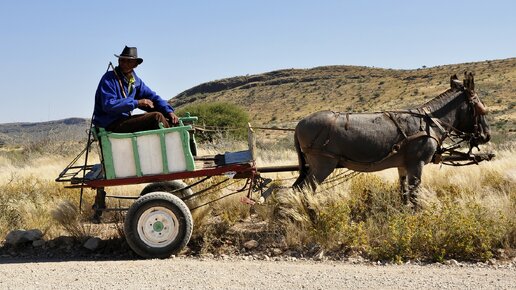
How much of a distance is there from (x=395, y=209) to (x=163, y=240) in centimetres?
303

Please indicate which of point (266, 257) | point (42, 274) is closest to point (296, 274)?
point (266, 257)

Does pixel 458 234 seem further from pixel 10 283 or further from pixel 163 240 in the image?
pixel 10 283

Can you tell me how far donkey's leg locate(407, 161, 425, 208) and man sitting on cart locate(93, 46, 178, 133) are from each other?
→ 11.0 ft

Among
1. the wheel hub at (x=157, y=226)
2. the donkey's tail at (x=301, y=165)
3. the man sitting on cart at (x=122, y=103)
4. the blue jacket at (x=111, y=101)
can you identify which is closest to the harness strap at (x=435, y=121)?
the donkey's tail at (x=301, y=165)

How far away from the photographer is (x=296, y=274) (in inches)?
245

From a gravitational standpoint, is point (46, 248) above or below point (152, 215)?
below

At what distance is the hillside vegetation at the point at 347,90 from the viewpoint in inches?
1892

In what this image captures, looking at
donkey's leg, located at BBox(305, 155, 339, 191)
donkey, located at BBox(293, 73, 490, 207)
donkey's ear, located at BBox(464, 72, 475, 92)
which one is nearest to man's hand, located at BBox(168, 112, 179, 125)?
donkey, located at BBox(293, 73, 490, 207)

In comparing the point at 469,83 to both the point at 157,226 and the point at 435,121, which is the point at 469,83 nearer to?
the point at 435,121

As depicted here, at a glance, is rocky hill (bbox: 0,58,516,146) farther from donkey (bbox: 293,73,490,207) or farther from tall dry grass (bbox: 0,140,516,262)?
donkey (bbox: 293,73,490,207)

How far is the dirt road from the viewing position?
5777mm

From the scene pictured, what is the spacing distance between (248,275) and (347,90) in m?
59.9

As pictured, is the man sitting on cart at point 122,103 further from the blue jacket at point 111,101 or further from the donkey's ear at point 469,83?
the donkey's ear at point 469,83

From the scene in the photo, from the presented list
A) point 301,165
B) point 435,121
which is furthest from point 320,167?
point 435,121
